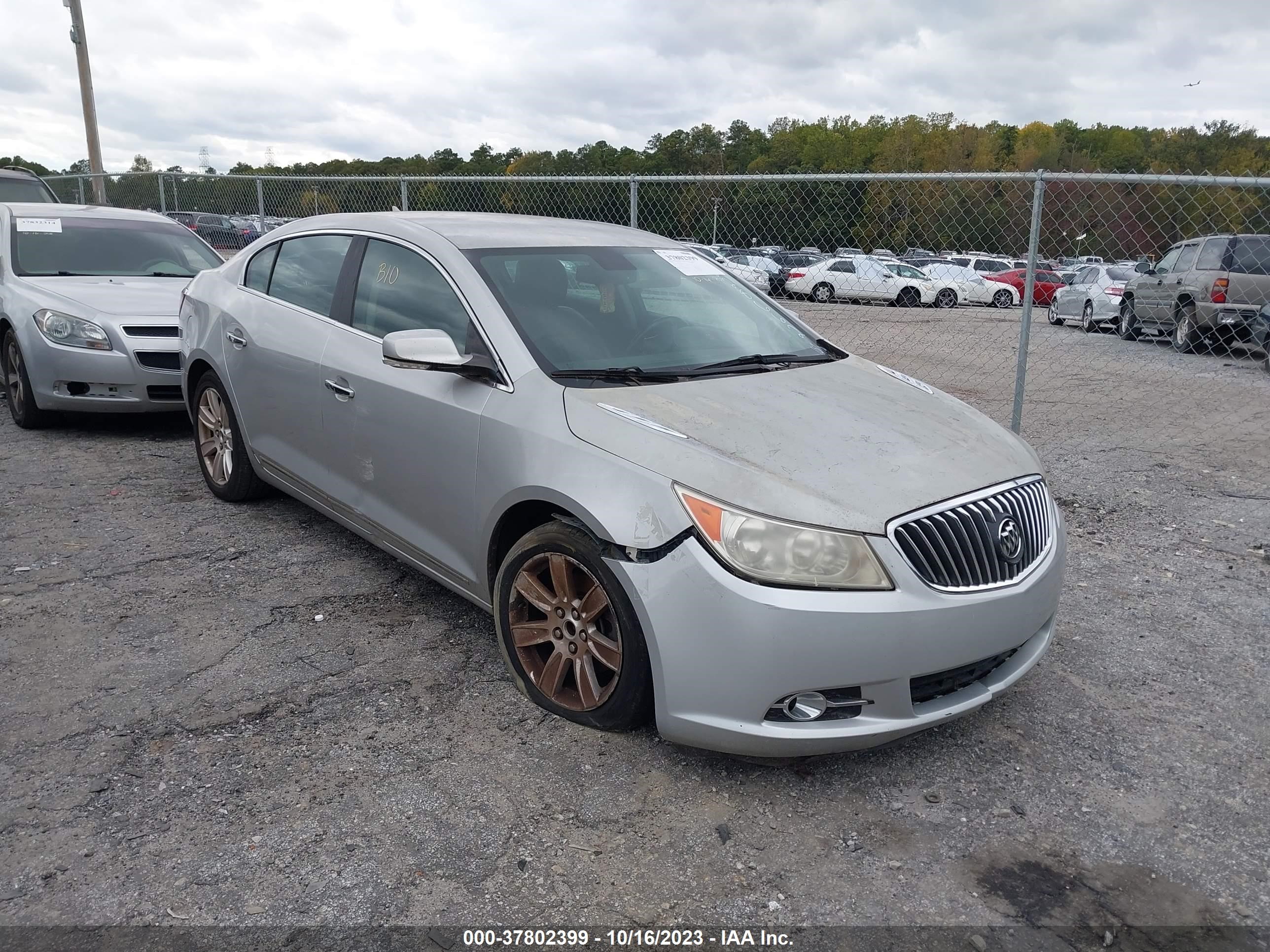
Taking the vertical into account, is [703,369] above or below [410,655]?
above

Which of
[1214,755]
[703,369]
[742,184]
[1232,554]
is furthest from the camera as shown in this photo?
[742,184]

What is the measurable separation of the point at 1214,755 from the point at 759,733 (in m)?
1.61

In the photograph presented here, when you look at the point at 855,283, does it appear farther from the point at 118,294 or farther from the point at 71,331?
the point at 71,331

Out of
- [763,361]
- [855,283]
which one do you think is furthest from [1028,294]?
[855,283]

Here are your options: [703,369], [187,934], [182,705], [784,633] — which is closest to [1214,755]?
[784,633]

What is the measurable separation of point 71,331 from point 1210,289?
1310 centimetres

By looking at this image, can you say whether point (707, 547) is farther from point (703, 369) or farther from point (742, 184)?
point (742, 184)

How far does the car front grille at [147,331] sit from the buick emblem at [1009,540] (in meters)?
5.78

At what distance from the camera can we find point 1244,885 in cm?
254

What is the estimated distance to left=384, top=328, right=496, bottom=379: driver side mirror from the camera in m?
3.34

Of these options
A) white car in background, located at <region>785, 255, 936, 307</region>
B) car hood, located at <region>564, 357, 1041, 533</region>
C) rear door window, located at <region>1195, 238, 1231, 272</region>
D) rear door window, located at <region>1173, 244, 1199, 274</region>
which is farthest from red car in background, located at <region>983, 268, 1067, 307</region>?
car hood, located at <region>564, 357, 1041, 533</region>

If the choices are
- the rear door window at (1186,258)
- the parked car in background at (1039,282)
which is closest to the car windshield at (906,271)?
the parked car in background at (1039,282)

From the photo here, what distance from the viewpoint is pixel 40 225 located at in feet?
25.4

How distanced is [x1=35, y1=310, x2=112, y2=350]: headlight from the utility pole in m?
12.6
